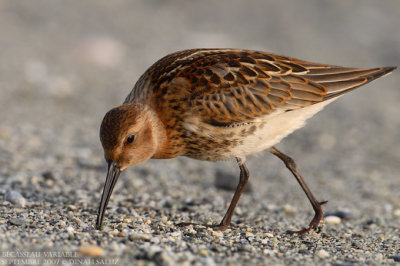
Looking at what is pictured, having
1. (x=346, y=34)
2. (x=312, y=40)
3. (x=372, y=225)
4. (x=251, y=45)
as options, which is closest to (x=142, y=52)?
(x=251, y=45)

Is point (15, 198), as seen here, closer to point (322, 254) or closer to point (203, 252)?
point (203, 252)

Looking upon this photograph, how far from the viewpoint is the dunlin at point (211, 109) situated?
6703 millimetres

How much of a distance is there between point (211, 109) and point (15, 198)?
294 centimetres

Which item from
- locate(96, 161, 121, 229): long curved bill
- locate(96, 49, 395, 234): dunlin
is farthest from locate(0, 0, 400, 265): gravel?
locate(96, 49, 395, 234): dunlin

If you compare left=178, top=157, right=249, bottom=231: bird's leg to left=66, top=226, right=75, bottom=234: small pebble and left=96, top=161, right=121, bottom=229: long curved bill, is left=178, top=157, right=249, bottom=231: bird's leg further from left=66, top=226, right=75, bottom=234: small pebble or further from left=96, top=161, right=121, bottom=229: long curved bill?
left=66, top=226, right=75, bottom=234: small pebble

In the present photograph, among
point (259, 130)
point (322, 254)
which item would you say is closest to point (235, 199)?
point (259, 130)

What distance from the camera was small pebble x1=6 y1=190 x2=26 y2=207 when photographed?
23.5 ft

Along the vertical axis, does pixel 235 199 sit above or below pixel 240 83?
below

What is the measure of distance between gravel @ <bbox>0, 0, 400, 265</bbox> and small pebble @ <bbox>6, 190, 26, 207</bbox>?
2 centimetres

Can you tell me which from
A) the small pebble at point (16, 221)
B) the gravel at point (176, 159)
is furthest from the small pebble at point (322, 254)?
the small pebble at point (16, 221)

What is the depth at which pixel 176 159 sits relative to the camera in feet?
35.4

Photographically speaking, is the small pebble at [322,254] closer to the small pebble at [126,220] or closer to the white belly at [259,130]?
the white belly at [259,130]

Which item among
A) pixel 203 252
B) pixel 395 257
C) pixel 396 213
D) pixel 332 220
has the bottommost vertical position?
pixel 203 252

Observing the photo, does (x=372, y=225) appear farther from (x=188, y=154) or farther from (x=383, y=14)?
(x=383, y=14)
